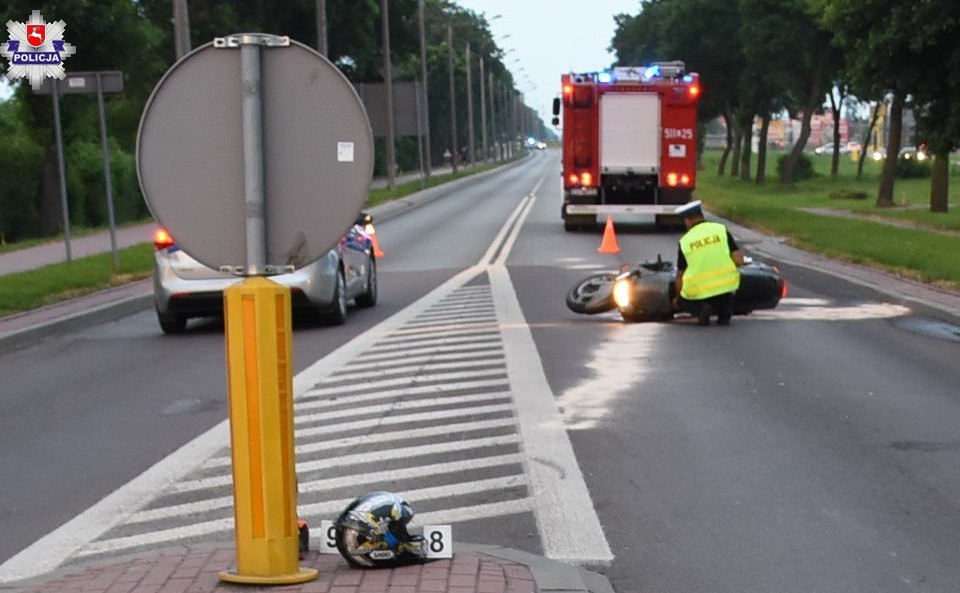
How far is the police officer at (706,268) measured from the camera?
1555 centimetres

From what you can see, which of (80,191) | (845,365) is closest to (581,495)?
(845,365)

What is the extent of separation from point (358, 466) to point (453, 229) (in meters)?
30.3

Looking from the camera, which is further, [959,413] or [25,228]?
[25,228]

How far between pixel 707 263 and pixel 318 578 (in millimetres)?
10363

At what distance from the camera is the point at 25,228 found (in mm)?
39188

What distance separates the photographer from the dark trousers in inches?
626

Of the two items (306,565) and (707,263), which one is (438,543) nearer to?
(306,565)

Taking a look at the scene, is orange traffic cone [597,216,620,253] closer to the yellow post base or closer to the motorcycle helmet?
the motorcycle helmet

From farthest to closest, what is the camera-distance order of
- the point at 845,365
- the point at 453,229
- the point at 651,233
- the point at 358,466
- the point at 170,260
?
the point at 453,229 → the point at 651,233 → the point at 170,260 → the point at 845,365 → the point at 358,466

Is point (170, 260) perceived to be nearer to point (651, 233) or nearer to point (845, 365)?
point (845, 365)

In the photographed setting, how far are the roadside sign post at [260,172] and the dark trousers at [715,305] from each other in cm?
1054

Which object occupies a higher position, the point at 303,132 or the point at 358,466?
the point at 303,132

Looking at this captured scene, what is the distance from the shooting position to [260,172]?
18.5 feet

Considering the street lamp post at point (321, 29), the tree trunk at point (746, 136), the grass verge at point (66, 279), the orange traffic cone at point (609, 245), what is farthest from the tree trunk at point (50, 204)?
the tree trunk at point (746, 136)
